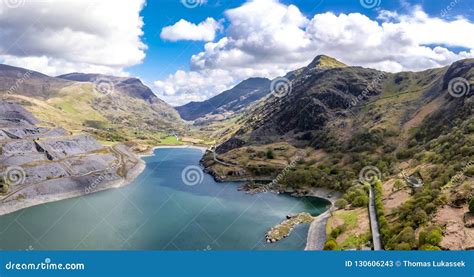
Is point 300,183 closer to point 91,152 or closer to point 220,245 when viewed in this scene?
point 220,245

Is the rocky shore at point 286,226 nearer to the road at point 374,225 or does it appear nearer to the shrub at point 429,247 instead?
the road at point 374,225

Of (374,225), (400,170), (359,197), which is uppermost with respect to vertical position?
(400,170)

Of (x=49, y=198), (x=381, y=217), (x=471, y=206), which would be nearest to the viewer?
(x=471, y=206)

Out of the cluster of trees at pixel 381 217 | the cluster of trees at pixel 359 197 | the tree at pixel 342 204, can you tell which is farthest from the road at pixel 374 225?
the tree at pixel 342 204

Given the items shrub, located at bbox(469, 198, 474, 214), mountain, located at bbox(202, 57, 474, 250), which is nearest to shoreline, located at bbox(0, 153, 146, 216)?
mountain, located at bbox(202, 57, 474, 250)

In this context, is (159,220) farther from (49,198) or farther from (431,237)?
(431,237)

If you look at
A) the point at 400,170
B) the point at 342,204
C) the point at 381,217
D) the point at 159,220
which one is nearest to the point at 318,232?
the point at 381,217

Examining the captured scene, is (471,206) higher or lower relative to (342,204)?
higher

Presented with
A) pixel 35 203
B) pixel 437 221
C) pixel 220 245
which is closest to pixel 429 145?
pixel 437 221
